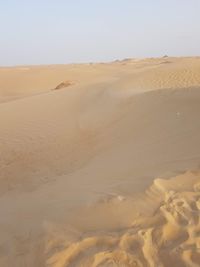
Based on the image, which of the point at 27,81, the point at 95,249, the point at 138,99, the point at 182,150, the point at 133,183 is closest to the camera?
the point at 95,249

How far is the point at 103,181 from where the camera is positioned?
4.17 metres

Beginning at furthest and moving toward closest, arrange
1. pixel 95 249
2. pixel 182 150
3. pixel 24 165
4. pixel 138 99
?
pixel 138 99 → pixel 24 165 → pixel 182 150 → pixel 95 249

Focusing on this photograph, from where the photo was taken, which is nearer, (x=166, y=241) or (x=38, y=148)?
(x=166, y=241)

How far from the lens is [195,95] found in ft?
22.6

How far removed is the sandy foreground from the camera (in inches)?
113

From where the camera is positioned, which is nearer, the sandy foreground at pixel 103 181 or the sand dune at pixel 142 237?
the sand dune at pixel 142 237

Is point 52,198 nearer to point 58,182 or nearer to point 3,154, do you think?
point 58,182

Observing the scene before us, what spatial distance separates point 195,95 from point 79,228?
4.46 m

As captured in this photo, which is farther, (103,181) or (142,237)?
(103,181)

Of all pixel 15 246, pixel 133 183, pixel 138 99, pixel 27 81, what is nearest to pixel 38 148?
pixel 138 99

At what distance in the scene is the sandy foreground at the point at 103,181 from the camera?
113 inches

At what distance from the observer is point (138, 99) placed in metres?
7.72

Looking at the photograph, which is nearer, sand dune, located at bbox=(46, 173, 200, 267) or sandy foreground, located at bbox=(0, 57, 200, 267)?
sand dune, located at bbox=(46, 173, 200, 267)

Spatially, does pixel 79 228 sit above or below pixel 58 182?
above
